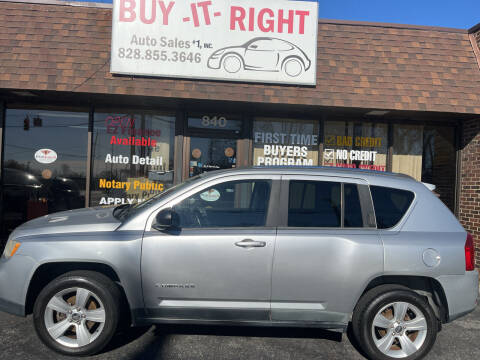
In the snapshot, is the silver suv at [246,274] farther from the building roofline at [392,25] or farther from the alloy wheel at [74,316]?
the building roofline at [392,25]

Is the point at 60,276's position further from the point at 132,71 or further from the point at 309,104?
the point at 309,104

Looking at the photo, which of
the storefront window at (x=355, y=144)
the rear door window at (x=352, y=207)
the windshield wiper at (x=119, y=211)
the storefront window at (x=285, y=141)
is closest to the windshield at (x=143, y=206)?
the windshield wiper at (x=119, y=211)

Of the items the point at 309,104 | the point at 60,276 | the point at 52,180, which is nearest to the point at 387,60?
the point at 309,104

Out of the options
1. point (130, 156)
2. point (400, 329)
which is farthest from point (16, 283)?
point (130, 156)

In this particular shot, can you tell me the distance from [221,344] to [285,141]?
4.63 metres

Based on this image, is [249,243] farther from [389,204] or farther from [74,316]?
[74,316]

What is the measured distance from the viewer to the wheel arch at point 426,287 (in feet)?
10.6

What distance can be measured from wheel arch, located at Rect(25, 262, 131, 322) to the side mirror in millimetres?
612

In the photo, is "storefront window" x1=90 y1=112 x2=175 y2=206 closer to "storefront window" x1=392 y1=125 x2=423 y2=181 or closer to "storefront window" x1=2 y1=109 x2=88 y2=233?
"storefront window" x1=2 y1=109 x2=88 y2=233

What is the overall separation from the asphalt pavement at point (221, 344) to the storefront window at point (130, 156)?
338cm

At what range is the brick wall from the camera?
258 inches

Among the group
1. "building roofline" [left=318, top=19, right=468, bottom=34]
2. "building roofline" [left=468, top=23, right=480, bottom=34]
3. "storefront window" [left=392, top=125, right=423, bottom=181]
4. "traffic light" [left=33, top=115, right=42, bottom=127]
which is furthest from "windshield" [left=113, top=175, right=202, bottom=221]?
"building roofline" [left=468, top=23, right=480, bottom=34]

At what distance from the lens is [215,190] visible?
338cm

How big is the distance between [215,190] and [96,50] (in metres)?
4.33
